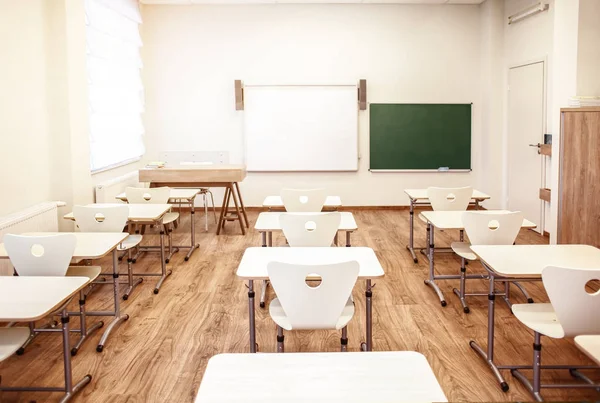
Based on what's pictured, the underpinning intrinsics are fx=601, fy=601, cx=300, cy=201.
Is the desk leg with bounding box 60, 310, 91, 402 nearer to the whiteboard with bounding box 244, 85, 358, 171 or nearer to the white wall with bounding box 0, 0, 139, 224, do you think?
the white wall with bounding box 0, 0, 139, 224

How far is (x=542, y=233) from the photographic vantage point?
25.1 feet

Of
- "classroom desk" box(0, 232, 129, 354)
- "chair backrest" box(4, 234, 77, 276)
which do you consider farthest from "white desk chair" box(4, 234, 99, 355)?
"classroom desk" box(0, 232, 129, 354)

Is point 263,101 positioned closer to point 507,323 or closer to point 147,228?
point 147,228

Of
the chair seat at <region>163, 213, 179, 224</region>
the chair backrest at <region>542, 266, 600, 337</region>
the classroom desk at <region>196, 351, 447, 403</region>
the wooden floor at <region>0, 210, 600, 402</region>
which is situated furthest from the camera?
the chair seat at <region>163, 213, 179, 224</region>

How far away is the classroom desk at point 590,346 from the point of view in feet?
6.88

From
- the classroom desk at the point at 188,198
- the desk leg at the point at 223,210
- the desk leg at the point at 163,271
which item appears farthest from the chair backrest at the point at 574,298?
the desk leg at the point at 223,210

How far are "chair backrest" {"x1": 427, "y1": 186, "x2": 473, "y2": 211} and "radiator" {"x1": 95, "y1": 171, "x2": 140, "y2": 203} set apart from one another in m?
3.66

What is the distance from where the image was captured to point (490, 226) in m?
4.49

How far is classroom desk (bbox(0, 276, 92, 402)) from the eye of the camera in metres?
2.69

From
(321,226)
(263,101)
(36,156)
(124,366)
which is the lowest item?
(124,366)

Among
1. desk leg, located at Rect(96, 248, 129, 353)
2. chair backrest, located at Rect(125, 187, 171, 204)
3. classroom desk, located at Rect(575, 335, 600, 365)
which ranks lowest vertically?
desk leg, located at Rect(96, 248, 129, 353)

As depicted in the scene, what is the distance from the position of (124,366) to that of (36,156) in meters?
2.81

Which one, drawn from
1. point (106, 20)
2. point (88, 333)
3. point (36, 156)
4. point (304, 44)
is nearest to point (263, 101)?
A: point (304, 44)

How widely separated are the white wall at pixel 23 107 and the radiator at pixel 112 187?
89 cm
